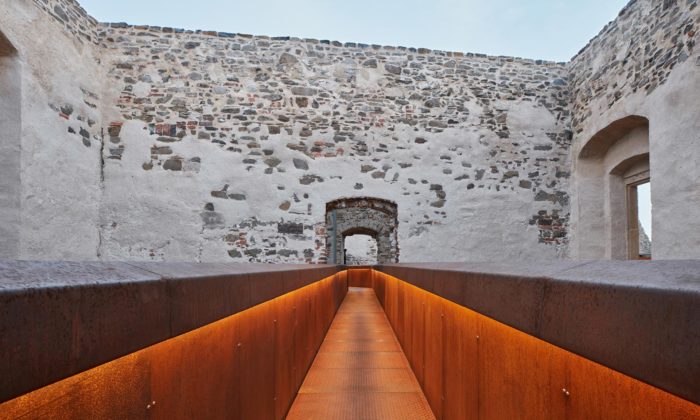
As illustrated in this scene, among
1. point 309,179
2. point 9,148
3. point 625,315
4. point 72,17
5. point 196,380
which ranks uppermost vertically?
point 72,17

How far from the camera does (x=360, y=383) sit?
2984 millimetres

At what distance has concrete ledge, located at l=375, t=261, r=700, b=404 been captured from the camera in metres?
0.45

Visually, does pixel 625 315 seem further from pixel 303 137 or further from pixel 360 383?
pixel 303 137

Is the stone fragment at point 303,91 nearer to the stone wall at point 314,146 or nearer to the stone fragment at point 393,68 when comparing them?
the stone wall at point 314,146

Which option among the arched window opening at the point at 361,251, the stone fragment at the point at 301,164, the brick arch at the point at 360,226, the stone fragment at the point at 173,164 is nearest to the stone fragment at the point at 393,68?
the stone fragment at the point at 301,164

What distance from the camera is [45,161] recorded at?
5.66 meters

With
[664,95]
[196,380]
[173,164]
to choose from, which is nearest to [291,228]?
[173,164]

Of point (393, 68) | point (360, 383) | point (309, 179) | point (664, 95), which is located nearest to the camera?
point (360, 383)

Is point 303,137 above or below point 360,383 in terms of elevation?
above

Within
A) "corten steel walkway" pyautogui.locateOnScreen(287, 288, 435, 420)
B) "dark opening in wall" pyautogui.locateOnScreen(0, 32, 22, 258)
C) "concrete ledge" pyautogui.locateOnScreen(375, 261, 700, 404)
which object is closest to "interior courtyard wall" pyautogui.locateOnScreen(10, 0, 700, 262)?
"dark opening in wall" pyautogui.locateOnScreen(0, 32, 22, 258)

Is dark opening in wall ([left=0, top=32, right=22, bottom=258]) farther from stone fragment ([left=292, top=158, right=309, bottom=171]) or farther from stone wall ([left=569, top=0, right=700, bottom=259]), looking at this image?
stone wall ([left=569, top=0, right=700, bottom=259])

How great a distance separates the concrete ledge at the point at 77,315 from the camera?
0.41m

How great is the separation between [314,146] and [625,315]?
7.04 m

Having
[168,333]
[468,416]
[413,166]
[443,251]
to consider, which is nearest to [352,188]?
[413,166]
